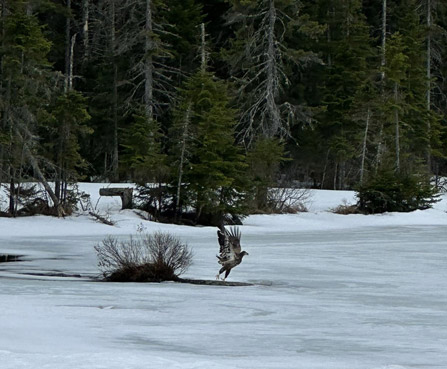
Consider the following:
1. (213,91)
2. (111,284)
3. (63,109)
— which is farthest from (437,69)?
(111,284)

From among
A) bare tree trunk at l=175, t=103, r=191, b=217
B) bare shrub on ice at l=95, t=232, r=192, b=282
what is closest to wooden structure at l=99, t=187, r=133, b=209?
bare tree trunk at l=175, t=103, r=191, b=217

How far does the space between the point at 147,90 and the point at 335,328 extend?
107 ft

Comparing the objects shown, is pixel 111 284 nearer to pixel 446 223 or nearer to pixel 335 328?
pixel 335 328

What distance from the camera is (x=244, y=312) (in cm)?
1218

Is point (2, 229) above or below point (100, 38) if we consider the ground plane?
below

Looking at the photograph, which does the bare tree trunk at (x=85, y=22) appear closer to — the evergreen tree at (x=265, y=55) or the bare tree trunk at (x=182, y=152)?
the evergreen tree at (x=265, y=55)

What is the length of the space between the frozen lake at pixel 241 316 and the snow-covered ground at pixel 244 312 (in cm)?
2

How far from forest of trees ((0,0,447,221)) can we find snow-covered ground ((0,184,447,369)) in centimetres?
709

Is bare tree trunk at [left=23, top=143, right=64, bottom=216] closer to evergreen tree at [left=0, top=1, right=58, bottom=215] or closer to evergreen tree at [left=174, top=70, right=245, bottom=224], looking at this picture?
evergreen tree at [left=0, top=1, right=58, bottom=215]

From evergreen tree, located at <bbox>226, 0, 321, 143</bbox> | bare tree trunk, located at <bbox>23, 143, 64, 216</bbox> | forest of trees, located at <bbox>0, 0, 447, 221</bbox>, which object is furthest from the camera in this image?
evergreen tree, located at <bbox>226, 0, 321, 143</bbox>

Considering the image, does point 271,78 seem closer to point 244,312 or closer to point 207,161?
point 207,161

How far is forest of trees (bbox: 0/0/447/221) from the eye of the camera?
3095 cm

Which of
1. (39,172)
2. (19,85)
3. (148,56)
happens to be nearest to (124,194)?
(39,172)

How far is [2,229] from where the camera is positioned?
27422 millimetres
